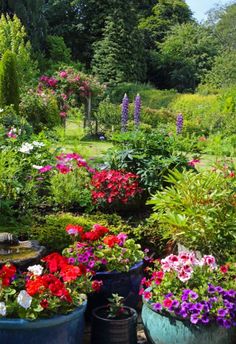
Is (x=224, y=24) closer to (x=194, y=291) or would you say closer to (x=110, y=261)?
(x=110, y=261)

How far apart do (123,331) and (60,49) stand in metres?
25.6

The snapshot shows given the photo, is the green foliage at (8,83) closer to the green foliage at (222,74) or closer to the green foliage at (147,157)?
the green foliage at (147,157)

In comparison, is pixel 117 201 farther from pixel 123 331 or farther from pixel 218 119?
pixel 218 119

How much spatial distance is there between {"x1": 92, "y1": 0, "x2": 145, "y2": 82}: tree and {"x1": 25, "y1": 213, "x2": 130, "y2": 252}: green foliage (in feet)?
74.9

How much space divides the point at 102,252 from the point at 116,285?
10.2 inches

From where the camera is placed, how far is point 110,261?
4062 mm

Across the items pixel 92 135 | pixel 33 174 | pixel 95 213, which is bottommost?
pixel 92 135

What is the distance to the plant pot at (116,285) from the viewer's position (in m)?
4.06

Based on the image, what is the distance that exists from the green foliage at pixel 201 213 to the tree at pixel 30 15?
23434 millimetres

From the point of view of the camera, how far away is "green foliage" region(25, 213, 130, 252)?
4.49m

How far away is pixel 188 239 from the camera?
452 cm

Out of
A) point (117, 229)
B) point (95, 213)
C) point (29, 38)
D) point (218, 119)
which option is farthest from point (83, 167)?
point (29, 38)

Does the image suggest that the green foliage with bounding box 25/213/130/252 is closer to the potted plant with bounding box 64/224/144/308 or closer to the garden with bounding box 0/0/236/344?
the garden with bounding box 0/0/236/344

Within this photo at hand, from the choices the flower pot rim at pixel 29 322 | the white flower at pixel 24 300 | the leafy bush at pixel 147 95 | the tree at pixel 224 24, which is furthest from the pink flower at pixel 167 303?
the tree at pixel 224 24
